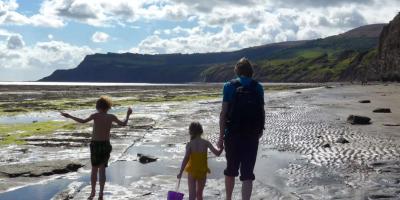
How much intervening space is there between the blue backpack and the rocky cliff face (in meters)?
105

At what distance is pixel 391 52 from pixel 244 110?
362ft

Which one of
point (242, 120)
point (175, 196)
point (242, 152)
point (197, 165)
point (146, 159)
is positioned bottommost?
point (146, 159)

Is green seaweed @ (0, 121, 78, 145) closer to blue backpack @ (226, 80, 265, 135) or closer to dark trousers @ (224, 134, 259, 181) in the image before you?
dark trousers @ (224, 134, 259, 181)

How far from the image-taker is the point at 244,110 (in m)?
8.33

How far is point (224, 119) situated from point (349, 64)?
196 m

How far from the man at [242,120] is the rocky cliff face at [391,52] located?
105 metres

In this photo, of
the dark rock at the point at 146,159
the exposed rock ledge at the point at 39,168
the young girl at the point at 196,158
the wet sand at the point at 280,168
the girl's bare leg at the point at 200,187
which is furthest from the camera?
the dark rock at the point at 146,159

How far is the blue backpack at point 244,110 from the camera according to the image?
8312 mm

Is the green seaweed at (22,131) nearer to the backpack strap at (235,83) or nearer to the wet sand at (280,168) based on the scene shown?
the wet sand at (280,168)

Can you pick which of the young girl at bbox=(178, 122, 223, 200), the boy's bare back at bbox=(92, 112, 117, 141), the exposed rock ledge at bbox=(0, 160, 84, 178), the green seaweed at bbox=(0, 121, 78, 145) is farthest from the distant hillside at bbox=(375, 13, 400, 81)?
the young girl at bbox=(178, 122, 223, 200)

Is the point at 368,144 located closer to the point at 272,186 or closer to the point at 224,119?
the point at 272,186

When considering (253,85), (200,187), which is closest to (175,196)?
(200,187)

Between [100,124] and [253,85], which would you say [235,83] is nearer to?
[253,85]

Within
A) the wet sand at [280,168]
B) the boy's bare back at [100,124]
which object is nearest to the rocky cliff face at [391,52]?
A: the wet sand at [280,168]
